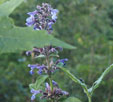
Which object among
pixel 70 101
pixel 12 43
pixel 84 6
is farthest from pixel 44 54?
pixel 84 6

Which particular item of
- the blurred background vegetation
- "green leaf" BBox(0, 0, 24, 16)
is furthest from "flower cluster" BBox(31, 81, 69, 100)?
the blurred background vegetation

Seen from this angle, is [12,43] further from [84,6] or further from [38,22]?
[84,6]

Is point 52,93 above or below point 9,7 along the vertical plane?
below

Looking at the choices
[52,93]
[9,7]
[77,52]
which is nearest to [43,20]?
[52,93]

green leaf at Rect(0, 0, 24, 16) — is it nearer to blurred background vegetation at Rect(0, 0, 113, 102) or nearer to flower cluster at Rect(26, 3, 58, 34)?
flower cluster at Rect(26, 3, 58, 34)

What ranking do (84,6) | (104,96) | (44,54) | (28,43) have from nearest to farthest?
(28,43) → (44,54) → (104,96) → (84,6)

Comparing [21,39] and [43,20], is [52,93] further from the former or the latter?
[21,39]

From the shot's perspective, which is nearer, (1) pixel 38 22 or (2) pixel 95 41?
(1) pixel 38 22
